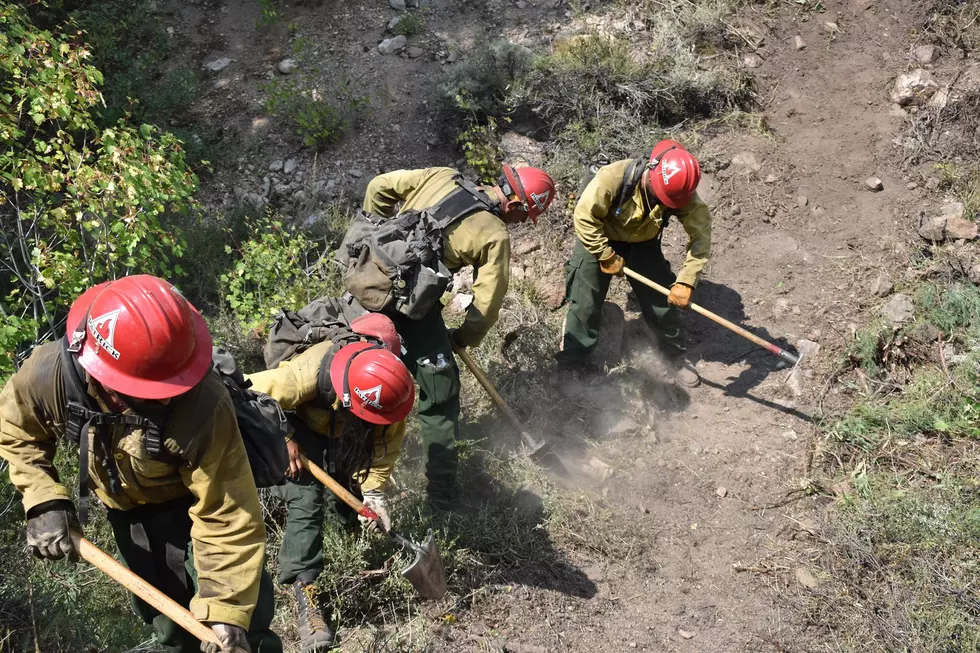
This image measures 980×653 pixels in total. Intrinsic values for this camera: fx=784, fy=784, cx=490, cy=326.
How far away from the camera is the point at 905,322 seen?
5871 mm

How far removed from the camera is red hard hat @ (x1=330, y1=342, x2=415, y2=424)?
3701 millimetres

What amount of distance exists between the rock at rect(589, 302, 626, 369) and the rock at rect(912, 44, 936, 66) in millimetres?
3925

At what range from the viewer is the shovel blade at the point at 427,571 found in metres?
3.89

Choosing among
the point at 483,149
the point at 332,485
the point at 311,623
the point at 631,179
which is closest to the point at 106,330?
the point at 332,485

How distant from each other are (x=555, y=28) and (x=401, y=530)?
5971 millimetres

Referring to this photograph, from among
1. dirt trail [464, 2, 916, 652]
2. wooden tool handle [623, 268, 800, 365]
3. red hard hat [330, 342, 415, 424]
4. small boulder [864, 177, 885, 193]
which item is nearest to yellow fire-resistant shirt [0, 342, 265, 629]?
red hard hat [330, 342, 415, 424]

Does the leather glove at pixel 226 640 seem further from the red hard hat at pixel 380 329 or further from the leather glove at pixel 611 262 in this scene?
the leather glove at pixel 611 262

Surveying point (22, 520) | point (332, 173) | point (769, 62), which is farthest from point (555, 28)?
point (22, 520)

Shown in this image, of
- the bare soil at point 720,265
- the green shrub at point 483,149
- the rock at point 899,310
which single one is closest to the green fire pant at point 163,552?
the bare soil at point 720,265

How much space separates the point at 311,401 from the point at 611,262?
2.48 meters

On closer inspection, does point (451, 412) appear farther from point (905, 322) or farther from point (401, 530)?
point (905, 322)

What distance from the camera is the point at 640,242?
5.69 m

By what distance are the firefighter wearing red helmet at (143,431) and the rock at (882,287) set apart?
17.1ft

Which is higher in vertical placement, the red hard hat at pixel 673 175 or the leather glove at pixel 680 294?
the red hard hat at pixel 673 175
